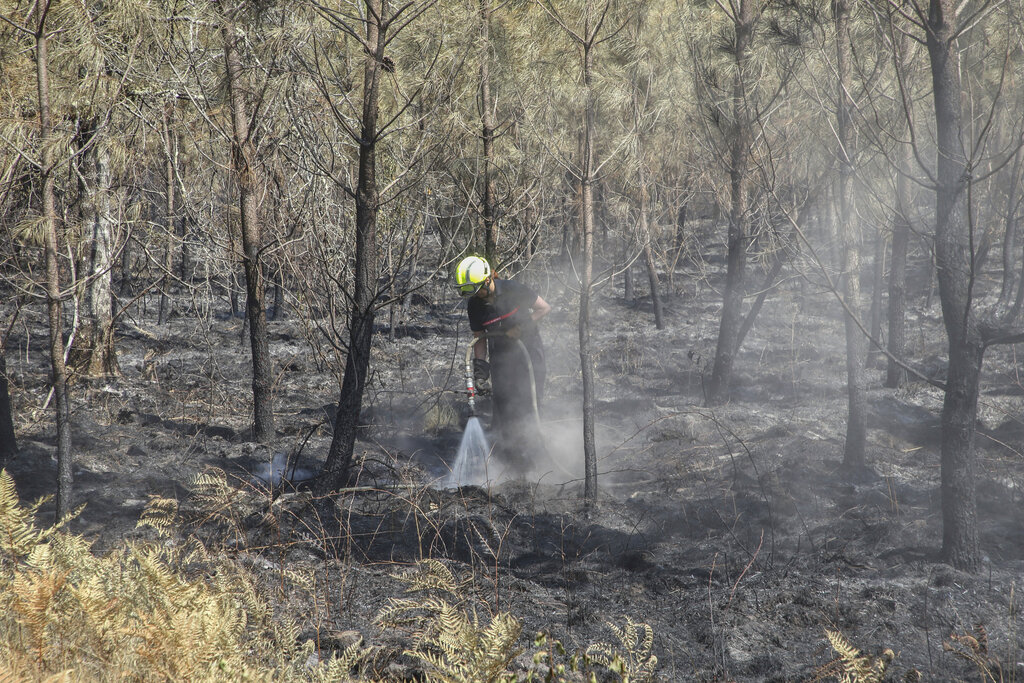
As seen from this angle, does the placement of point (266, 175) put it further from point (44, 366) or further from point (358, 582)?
point (44, 366)

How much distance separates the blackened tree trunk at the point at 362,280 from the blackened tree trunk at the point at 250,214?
1582mm

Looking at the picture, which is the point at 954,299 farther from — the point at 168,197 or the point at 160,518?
the point at 168,197

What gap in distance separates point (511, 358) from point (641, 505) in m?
2.02

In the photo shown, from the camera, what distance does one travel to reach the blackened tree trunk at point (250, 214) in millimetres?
6512

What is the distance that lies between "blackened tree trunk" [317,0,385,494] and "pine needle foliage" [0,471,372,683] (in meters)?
2.59

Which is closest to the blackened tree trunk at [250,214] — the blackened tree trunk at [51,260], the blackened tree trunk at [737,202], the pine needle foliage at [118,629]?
the blackened tree trunk at [51,260]

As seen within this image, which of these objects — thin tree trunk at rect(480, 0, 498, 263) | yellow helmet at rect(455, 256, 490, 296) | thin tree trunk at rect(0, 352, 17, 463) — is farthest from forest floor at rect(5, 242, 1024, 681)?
thin tree trunk at rect(480, 0, 498, 263)

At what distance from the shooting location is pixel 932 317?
557 inches

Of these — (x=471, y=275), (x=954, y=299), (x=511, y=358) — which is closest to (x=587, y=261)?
(x=471, y=275)

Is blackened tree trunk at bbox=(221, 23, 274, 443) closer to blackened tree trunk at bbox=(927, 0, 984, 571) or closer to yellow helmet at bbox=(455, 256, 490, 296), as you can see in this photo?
yellow helmet at bbox=(455, 256, 490, 296)

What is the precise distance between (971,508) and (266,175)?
6539 mm

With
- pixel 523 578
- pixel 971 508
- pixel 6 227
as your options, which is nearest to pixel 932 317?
pixel 971 508

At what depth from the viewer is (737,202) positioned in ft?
28.2

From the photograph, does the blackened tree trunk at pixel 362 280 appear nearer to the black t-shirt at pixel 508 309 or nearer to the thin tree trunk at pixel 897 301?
the black t-shirt at pixel 508 309
